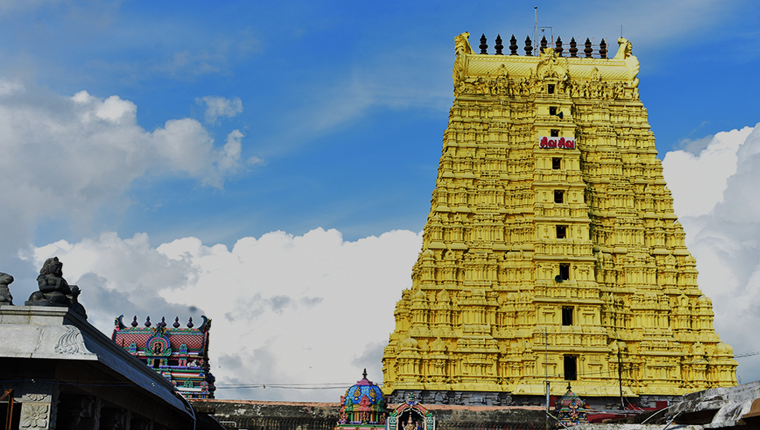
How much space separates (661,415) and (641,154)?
35.0 m

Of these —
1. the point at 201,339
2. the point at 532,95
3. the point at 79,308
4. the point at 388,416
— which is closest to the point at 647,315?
the point at 532,95

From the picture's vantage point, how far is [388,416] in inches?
1698

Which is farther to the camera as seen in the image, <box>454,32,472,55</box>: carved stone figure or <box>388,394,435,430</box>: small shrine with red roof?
<box>454,32,472,55</box>: carved stone figure

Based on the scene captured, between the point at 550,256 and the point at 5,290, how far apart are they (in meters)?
42.5

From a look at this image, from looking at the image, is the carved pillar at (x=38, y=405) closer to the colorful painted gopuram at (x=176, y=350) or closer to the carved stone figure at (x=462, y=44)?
the colorful painted gopuram at (x=176, y=350)

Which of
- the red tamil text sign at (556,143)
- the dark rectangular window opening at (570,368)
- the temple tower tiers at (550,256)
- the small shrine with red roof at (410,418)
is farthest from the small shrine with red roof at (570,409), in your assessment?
the red tamil text sign at (556,143)

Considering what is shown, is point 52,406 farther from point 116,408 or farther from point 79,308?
point 116,408

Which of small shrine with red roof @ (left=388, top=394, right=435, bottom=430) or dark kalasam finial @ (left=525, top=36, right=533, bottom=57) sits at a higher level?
dark kalasam finial @ (left=525, top=36, right=533, bottom=57)

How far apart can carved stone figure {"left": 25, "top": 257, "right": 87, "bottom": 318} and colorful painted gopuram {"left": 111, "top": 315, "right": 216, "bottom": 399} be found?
3389 cm

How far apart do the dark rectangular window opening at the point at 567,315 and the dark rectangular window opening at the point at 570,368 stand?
91.3 inches

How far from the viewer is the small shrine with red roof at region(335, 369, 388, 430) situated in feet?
142

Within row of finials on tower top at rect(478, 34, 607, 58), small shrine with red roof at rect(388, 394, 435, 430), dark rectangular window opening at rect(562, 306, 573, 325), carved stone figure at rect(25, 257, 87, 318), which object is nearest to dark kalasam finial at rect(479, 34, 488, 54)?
row of finials on tower top at rect(478, 34, 607, 58)

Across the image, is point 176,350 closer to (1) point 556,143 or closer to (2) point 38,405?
(1) point 556,143

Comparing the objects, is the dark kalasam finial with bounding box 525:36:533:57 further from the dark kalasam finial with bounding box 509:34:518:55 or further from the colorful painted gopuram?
the colorful painted gopuram
